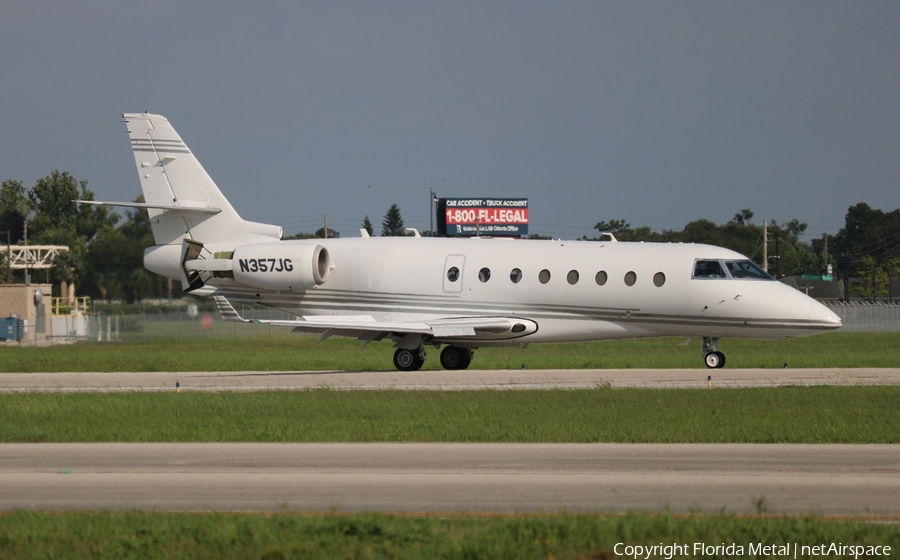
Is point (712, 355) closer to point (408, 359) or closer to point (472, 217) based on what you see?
point (408, 359)

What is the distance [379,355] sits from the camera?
1426 inches

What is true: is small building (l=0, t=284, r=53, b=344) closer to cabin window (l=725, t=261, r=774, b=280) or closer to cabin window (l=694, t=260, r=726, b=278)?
cabin window (l=694, t=260, r=726, b=278)

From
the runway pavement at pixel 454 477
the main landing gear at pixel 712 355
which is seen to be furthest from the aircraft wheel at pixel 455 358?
the runway pavement at pixel 454 477

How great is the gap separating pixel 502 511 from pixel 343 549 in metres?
1.97

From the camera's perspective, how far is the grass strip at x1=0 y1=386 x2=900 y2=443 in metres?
15.0

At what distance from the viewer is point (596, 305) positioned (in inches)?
1067

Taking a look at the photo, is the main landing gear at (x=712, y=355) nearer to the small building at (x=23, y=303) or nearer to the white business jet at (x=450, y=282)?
the white business jet at (x=450, y=282)

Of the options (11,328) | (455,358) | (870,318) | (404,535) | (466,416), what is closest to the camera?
(404,535)

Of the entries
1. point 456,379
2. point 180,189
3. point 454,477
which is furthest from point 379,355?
point 454,477

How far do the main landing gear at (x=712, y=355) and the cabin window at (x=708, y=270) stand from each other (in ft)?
5.66

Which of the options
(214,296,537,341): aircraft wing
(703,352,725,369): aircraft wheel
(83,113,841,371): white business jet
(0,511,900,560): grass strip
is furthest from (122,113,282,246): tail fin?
(0,511,900,560): grass strip

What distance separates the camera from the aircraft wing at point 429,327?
26.8m

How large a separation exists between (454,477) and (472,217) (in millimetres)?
66004

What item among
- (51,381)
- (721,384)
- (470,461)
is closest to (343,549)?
(470,461)
